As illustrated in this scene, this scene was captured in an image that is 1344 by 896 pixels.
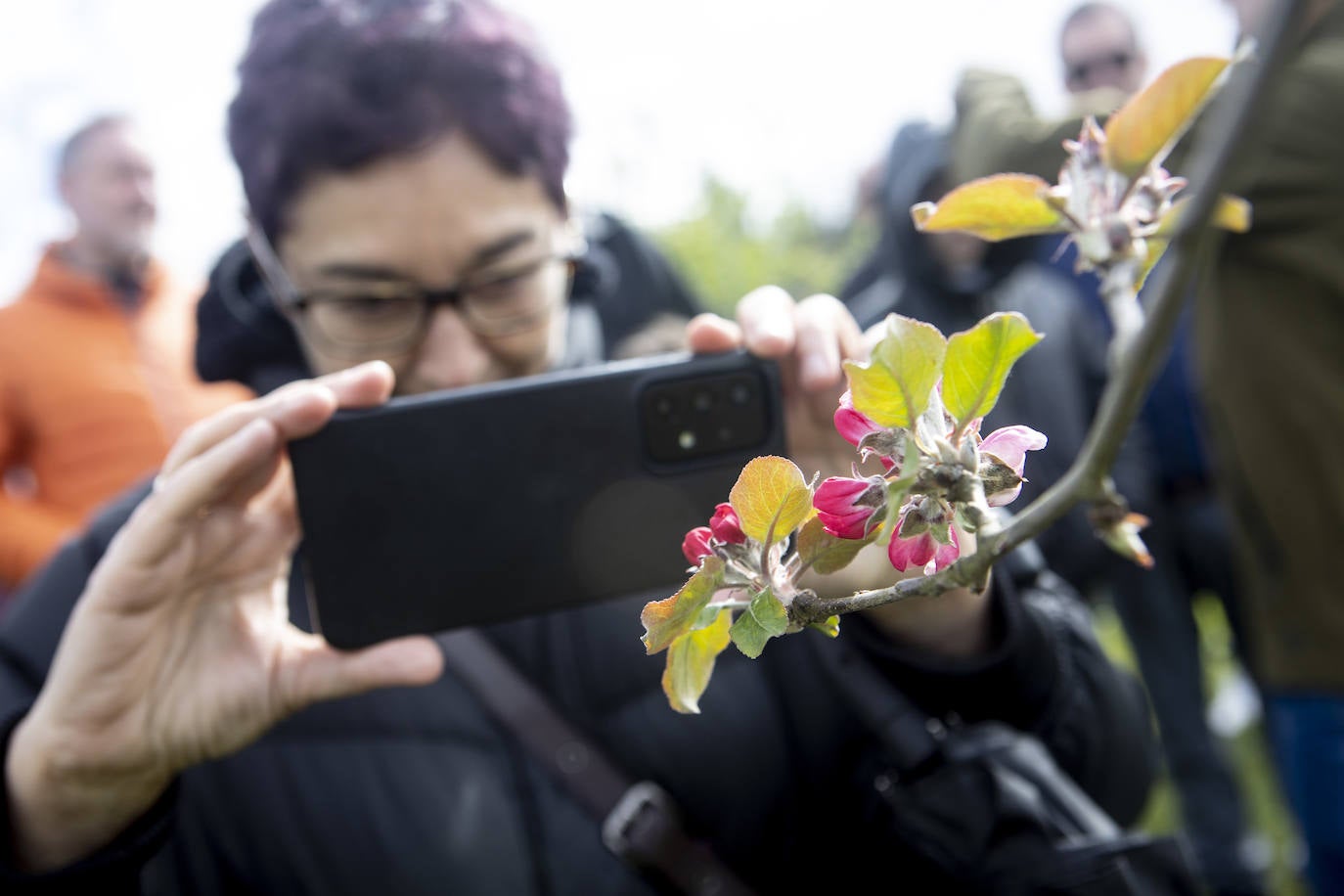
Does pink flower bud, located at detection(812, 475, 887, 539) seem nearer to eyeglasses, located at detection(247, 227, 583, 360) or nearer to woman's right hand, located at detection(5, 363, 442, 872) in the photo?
woman's right hand, located at detection(5, 363, 442, 872)

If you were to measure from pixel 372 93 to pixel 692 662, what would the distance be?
1057 millimetres

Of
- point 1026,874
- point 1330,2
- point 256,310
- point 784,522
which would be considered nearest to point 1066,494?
point 784,522

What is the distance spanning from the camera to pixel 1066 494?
0.26 m

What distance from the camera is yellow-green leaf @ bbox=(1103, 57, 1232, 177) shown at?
12.2 inches

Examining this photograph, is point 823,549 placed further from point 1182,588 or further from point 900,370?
point 1182,588

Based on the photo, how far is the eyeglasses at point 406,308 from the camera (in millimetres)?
1177

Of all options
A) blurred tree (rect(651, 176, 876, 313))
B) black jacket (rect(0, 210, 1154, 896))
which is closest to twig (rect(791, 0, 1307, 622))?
black jacket (rect(0, 210, 1154, 896))

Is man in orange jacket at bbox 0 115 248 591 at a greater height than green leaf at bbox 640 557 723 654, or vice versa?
green leaf at bbox 640 557 723 654

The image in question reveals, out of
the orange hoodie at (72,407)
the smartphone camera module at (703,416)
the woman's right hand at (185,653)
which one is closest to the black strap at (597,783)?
the woman's right hand at (185,653)

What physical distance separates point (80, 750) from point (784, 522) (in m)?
0.84

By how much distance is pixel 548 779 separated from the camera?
112 centimetres

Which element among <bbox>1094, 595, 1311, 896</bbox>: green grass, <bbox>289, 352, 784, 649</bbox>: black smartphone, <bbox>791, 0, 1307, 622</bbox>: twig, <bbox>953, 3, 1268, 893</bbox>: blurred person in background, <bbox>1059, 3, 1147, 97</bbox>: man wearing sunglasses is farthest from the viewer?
<bbox>1094, 595, 1311, 896</bbox>: green grass

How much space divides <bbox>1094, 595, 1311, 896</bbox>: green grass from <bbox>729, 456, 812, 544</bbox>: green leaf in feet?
6.54

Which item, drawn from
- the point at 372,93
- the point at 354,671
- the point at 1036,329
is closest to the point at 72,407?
the point at 372,93
